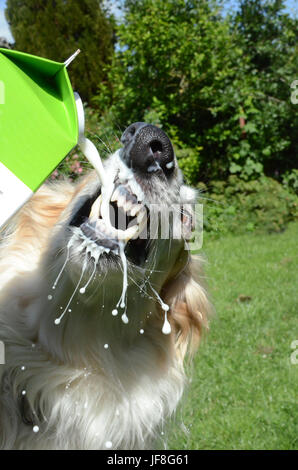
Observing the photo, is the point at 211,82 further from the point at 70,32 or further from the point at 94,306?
the point at 94,306

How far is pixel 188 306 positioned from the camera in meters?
2.40

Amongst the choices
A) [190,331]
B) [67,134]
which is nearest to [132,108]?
[190,331]

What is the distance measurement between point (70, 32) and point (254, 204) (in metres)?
4.57

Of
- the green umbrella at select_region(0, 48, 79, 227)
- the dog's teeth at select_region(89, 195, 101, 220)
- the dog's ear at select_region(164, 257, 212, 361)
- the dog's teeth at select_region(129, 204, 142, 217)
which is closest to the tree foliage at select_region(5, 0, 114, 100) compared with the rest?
the dog's ear at select_region(164, 257, 212, 361)

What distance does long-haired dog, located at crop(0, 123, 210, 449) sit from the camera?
6.11 ft

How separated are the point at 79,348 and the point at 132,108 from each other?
7980 millimetres

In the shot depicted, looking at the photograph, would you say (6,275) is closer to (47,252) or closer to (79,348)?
(47,252)

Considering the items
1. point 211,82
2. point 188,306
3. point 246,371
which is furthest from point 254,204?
point 188,306

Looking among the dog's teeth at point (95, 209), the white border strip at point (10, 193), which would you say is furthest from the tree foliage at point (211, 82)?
the white border strip at point (10, 193)

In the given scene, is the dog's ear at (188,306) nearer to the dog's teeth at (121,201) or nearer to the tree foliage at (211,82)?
the dog's teeth at (121,201)

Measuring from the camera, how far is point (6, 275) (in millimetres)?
2162

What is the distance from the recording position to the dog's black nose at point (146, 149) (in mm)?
1787

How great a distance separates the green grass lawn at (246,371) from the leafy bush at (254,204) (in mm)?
2457
